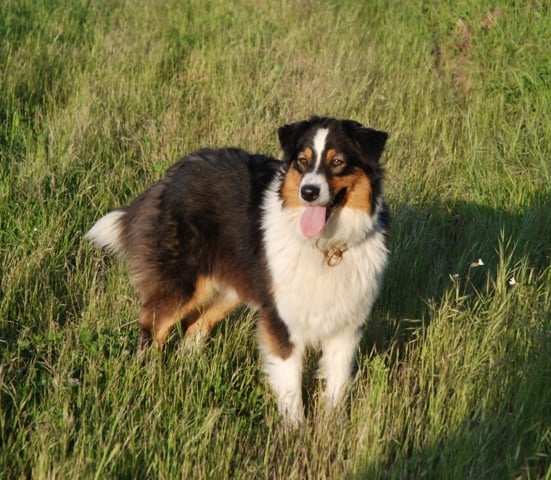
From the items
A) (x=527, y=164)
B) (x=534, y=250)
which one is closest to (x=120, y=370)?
(x=534, y=250)

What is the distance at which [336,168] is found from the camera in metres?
3.85

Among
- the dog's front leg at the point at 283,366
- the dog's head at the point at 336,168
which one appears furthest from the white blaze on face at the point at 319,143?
the dog's front leg at the point at 283,366

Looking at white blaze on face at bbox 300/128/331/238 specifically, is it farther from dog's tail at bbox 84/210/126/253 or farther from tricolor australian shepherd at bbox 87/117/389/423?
dog's tail at bbox 84/210/126/253

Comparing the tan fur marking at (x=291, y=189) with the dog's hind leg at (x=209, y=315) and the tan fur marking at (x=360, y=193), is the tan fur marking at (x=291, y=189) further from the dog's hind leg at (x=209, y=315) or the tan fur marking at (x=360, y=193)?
the dog's hind leg at (x=209, y=315)

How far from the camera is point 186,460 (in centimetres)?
315

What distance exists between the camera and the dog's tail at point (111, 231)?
4.83m

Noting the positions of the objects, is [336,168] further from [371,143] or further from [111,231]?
[111,231]

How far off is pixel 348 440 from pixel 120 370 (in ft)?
3.97

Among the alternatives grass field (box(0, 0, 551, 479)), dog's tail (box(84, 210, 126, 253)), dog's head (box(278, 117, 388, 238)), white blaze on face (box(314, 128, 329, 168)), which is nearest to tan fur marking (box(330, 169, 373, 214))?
dog's head (box(278, 117, 388, 238))

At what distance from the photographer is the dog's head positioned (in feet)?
12.6

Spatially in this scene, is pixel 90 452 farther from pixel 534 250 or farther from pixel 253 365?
pixel 534 250

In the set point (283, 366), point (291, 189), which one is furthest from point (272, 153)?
point (283, 366)

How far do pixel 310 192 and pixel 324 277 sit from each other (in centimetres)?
57

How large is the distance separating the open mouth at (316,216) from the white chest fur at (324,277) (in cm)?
7
